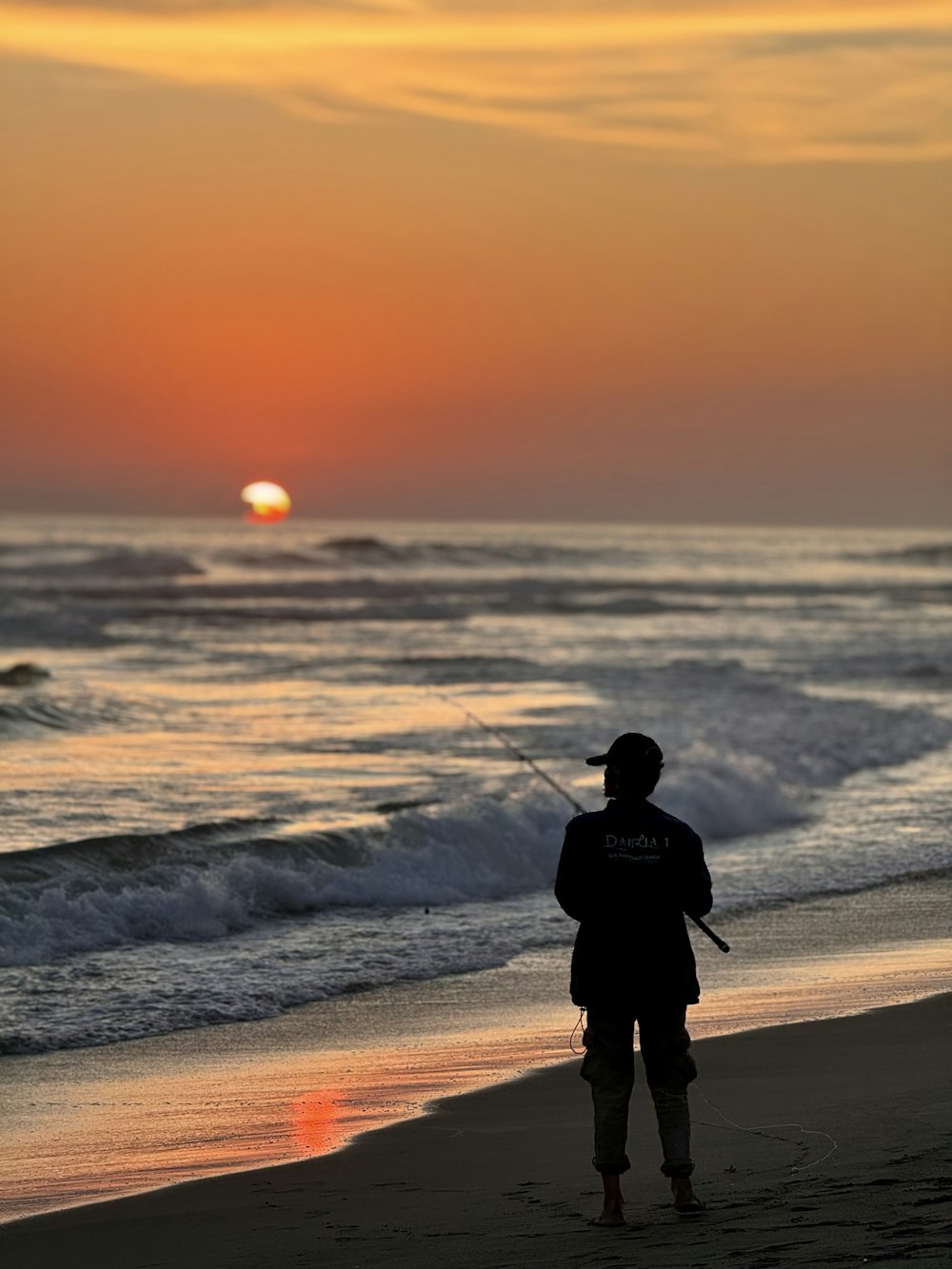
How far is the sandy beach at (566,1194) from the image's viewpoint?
424cm

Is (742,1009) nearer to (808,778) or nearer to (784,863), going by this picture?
(784,863)

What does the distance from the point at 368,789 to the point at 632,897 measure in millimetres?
9365

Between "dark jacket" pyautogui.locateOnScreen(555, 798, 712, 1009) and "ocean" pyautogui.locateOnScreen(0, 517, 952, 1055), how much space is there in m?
3.32

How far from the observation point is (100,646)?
102ft

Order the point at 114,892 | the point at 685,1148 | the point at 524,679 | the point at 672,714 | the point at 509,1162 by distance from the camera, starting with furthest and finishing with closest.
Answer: the point at 524,679, the point at 672,714, the point at 114,892, the point at 509,1162, the point at 685,1148

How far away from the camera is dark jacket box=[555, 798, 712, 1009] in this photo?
4.65m

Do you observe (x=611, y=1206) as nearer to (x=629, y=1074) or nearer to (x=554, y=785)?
(x=629, y=1074)

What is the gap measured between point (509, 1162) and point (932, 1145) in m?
1.31

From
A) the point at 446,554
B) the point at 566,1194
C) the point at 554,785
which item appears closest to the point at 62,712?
the point at 554,785

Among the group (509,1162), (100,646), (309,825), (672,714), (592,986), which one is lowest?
(509,1162)

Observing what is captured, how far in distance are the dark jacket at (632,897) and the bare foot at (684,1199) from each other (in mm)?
480

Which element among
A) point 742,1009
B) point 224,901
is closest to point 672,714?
point 224,901

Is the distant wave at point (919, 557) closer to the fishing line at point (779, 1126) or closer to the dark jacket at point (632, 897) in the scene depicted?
the fishing line at point (779, 1126)

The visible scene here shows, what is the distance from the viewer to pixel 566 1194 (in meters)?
4.98
